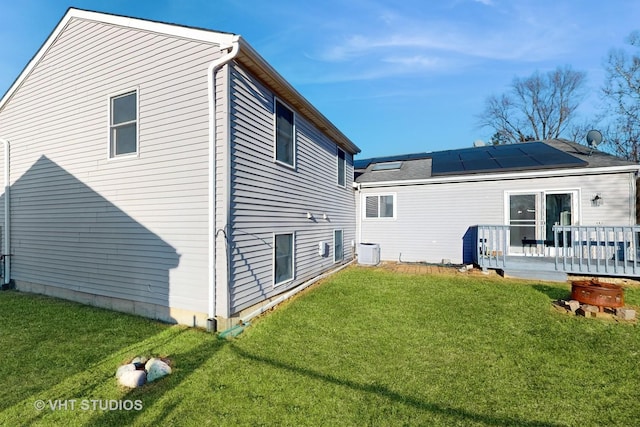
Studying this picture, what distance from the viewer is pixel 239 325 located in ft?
15.2

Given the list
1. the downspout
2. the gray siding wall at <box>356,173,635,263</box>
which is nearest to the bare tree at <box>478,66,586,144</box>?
the gray siding wall at <box>356,173,635,263</box>

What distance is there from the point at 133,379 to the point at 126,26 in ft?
19.8

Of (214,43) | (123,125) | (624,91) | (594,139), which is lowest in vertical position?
(123,125)

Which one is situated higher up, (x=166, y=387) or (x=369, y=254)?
(x=369, y=254)

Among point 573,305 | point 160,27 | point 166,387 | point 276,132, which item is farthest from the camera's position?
point 276,132

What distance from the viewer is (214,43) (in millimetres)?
4594

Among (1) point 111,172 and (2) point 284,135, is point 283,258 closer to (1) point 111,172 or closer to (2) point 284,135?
(2) point 284,135

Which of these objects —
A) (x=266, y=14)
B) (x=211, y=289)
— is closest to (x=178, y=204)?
(x=211, y=289)

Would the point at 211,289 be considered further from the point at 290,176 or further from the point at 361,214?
the point at 361,214

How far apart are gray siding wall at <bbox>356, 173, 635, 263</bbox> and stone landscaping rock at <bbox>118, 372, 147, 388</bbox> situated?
29.9 feet

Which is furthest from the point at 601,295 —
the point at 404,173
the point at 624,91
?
the point at 624,91

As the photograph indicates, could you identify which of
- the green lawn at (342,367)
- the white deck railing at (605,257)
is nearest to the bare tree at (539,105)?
the white deck railing at (605,257)

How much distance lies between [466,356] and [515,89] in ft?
96.1

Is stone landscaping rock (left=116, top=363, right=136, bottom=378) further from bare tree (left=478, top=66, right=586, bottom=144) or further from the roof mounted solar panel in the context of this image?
bare tree (left=478, top=66, right=586, bottom=144)
